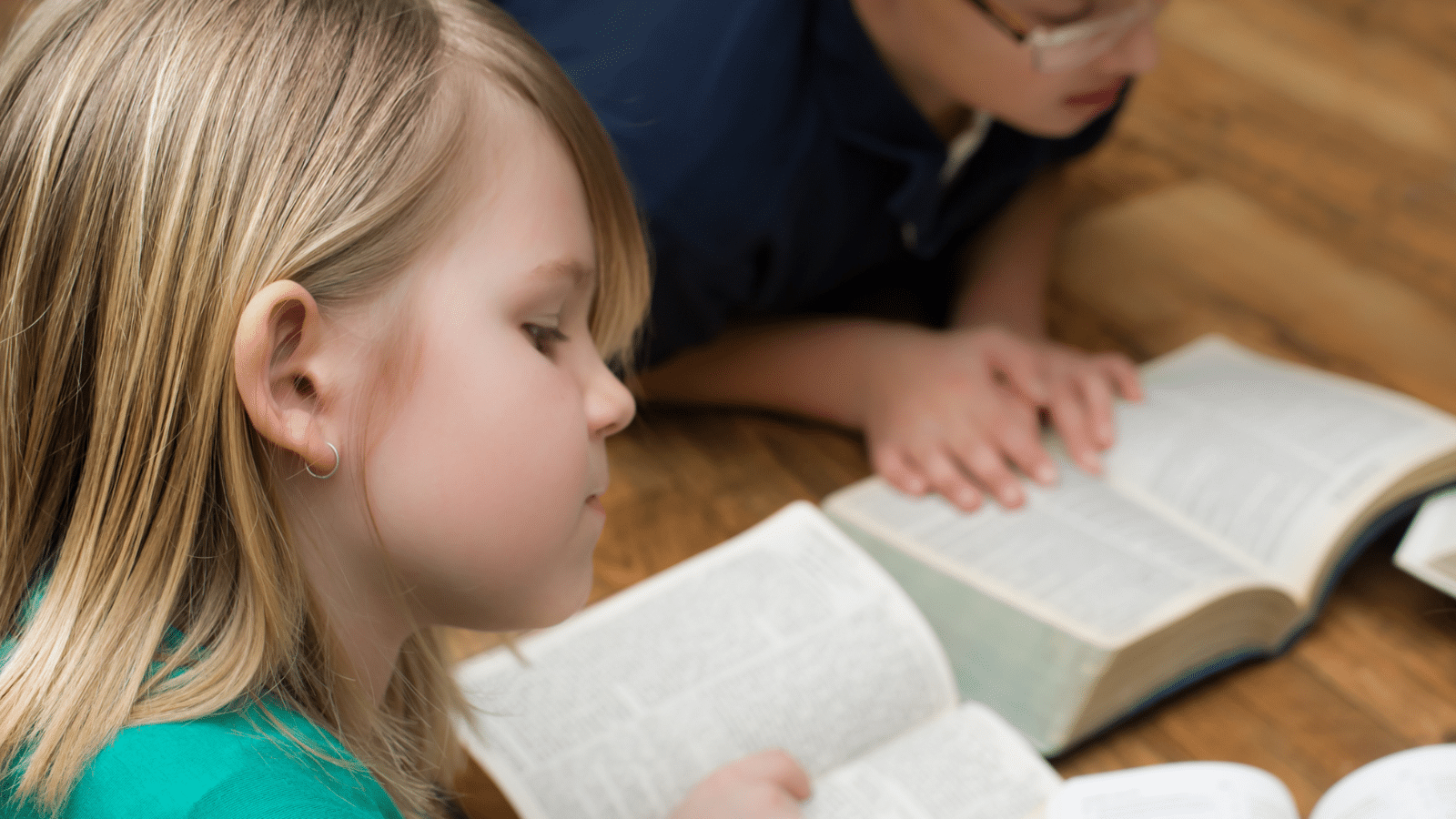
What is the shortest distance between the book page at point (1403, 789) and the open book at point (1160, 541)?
0.12 m

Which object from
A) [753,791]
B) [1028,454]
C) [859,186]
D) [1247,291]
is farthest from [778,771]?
[1247,291]

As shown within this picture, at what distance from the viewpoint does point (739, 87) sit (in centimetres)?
72

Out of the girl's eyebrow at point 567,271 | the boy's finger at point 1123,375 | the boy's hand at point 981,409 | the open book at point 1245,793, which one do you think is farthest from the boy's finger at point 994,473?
the girl's eyebrow at point 567,271

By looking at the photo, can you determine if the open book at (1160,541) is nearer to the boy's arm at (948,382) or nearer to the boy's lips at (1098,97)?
the boy's arm at (948,382)

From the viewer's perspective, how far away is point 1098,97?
0.79 meters

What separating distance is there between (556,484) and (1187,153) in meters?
0.86

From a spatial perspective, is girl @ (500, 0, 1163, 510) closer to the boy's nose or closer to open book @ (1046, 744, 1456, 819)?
the boy's nose

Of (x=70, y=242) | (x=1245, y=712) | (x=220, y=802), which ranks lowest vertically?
(x=1245, y=712)

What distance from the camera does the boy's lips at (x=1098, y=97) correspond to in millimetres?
778

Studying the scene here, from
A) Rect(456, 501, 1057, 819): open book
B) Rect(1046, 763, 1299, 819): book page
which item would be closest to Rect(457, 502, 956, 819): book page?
Rect(456, 501, 1057, 819): open book

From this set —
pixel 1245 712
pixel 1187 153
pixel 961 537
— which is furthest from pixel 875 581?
pixel 1187 153

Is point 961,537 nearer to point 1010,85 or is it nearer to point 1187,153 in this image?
point 1010,85

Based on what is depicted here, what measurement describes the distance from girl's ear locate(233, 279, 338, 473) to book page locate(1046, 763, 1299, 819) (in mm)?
335

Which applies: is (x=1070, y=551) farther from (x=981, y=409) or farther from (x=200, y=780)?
(x=200, y=780)
